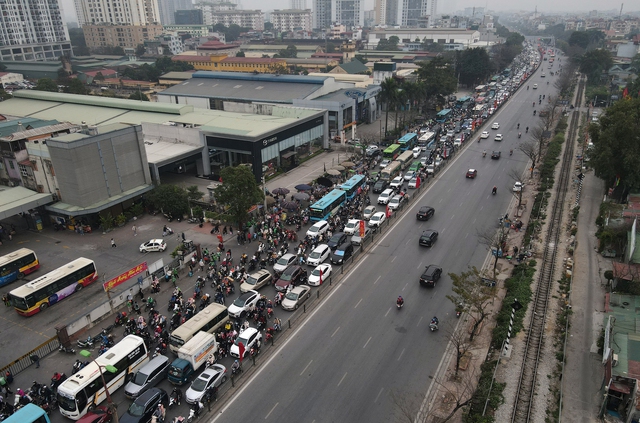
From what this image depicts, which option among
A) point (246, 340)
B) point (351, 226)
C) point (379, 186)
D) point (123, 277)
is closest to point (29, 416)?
point (246, 340)

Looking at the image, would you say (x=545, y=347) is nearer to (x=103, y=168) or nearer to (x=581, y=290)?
(x=581, y=290)

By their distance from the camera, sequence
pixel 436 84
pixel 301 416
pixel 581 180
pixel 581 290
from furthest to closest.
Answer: pixel 436 84 < pixel 581 180 < pixel 581 290 < pixel 301 416

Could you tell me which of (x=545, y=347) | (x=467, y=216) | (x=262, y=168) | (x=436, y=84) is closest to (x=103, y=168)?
(x=262, y=168)

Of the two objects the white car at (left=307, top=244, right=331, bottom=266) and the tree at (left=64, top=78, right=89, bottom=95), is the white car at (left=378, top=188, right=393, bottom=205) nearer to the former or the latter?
the white car at (left=307, top=244, right=331, bottom=266)

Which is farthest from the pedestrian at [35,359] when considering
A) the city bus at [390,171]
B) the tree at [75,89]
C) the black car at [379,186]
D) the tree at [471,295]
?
the tree at [75,89]

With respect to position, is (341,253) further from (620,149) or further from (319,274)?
(620,149)

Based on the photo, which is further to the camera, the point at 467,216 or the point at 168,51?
the point at 168,51

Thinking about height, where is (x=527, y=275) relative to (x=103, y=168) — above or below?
below
